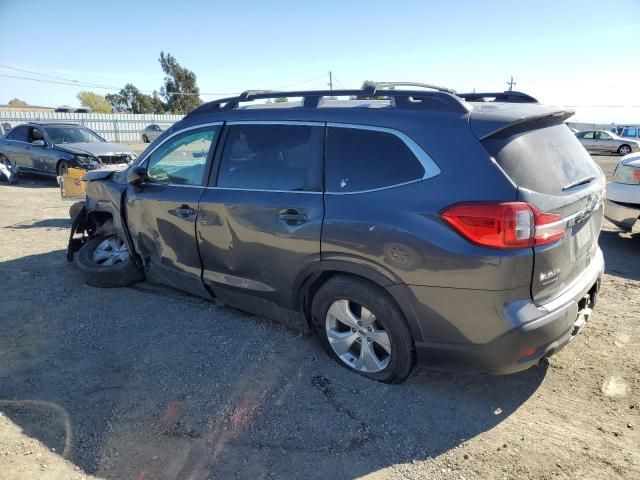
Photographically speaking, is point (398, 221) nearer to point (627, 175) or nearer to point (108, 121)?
point (627, 175)

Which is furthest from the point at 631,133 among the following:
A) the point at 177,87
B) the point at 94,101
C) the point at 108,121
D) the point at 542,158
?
the point at 94,101

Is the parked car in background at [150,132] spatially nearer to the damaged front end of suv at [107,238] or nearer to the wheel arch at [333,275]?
the damaged front end of suv at [107,238]

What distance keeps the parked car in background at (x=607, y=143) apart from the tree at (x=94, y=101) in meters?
83.4

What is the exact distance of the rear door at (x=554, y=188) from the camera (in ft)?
7.98

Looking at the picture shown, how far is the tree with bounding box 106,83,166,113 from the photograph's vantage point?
6950 centimetres

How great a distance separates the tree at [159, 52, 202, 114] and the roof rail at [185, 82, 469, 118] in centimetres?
6675

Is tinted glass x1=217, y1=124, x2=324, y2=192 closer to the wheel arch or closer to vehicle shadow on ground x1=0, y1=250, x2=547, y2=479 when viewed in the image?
the wheel arch

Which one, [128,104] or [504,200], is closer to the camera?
[504,200]

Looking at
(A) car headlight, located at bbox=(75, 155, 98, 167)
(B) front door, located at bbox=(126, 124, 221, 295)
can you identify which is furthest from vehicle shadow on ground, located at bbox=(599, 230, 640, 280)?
(A) car headlight, located at bbox=(75, 155, 98, 167)

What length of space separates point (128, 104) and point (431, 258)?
83.3 metres

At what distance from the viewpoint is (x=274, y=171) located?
10.7 feet

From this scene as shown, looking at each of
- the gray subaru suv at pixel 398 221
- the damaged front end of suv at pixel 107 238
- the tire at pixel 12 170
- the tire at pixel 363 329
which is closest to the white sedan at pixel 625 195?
the gray subaru suv at pixel 398 221

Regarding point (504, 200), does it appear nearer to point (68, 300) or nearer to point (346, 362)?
point (346, 362)

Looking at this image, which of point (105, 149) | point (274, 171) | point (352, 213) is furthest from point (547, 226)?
point (105, 149)
